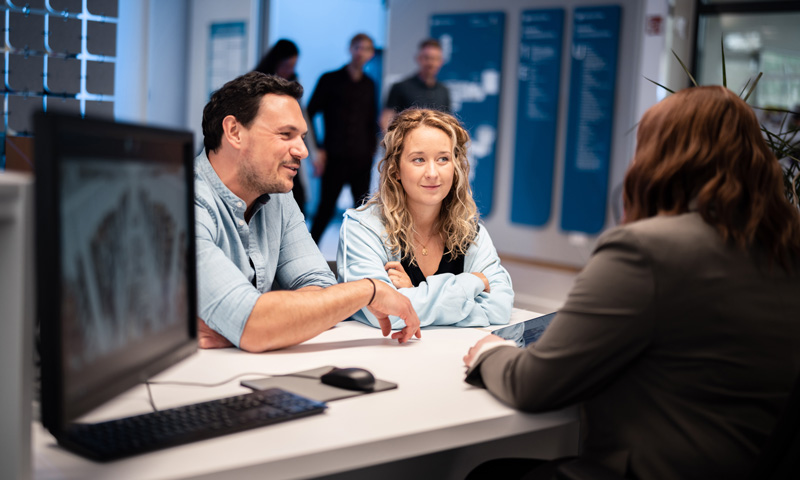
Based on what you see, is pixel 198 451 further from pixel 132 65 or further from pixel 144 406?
pixel 132 65

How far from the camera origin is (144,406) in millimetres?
1250

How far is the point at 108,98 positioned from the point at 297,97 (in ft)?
7.03

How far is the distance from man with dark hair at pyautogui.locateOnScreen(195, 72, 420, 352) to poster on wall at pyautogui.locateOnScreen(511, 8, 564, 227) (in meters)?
4.59

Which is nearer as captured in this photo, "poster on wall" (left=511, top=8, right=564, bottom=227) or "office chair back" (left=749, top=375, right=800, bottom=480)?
"office chair back" (left=749, top=375, right=800, bottom=480)

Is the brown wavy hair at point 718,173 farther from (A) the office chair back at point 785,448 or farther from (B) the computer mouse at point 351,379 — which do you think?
(B) the computer mouse at point 351,379

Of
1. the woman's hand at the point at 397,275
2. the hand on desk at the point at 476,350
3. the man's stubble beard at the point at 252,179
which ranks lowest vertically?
the hand on desk at the point at 476,350

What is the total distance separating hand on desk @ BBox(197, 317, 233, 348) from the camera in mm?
1675

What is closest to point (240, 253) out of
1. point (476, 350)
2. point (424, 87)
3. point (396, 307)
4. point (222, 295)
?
point (222, 295)

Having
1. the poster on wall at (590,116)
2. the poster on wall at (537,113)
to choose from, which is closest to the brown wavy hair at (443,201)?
the poster on wall at (590,116)

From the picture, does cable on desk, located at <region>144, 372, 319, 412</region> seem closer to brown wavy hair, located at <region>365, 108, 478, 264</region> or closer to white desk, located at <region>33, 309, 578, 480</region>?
white desk, located at <region>33, 309, 578, 480</region>

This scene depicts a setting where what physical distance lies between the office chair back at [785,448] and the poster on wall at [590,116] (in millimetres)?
5200

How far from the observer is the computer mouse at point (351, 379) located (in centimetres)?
139

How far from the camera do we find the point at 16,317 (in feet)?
2.93

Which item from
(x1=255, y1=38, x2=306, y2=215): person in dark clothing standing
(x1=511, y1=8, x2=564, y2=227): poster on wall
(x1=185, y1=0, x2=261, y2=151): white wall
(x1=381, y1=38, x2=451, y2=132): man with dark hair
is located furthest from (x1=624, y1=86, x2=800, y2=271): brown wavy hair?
(x1=185, y1=0, x2=261, y2=151): white wall
